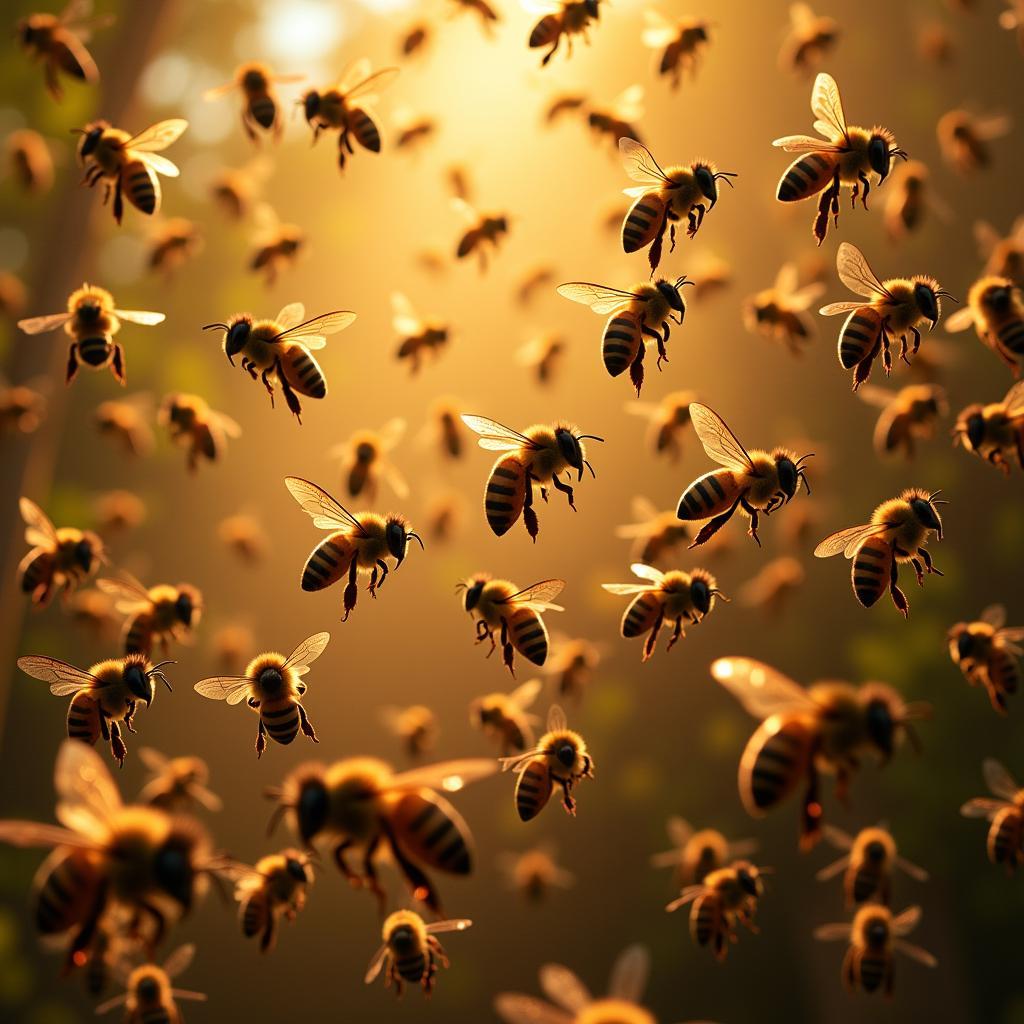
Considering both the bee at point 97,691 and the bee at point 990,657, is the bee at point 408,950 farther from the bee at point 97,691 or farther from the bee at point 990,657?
the bee at point 990,657

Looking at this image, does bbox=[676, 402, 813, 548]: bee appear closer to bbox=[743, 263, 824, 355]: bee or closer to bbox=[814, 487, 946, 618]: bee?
bbox=[814, 487, 946, 618]: bee

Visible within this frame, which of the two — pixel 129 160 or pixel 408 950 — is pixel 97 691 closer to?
pixel 408 950

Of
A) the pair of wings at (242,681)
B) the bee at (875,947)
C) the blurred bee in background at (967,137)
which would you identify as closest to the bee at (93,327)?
the pair of wings at (242,681)

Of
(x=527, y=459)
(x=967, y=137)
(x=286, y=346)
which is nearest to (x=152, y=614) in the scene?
(x=286, y=346)

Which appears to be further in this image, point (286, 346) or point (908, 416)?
point (908, 416)

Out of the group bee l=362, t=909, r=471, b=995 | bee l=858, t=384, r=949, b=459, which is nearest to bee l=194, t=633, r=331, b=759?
bee l=362, t=909, r=471, b=995
